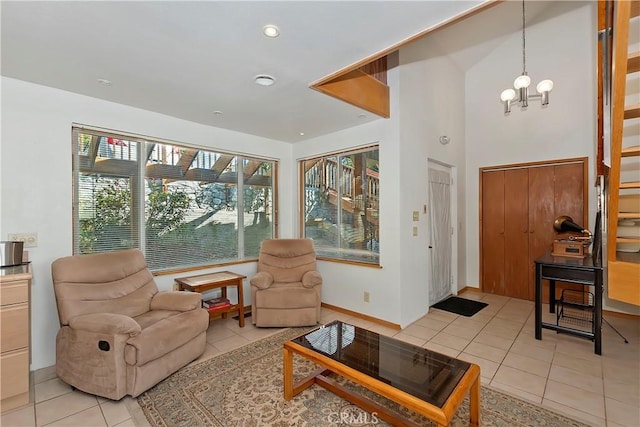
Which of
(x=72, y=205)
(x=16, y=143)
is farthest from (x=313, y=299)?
(x=16, y=143)

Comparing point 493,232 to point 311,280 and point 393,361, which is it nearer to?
point 311,280

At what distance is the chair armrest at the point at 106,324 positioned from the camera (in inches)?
82.6

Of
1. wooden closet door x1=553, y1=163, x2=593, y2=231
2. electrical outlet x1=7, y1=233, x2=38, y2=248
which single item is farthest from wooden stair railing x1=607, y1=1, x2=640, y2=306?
electrical outlet x1=7, y1=233, x2=38, y2=248

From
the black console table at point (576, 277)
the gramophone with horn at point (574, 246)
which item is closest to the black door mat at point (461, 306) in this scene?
the black console table at point (576, 277)

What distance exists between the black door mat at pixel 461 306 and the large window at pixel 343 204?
1353mm

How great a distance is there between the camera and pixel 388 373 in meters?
1.79

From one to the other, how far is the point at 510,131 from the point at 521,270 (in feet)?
7.15

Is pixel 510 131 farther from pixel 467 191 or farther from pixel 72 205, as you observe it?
pixel 72 205

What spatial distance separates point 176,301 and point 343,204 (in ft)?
7.73

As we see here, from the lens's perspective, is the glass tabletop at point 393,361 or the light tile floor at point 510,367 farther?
the light tile floor at point 510,367

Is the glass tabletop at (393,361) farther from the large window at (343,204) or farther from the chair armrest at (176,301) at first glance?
the large window at (343,204)

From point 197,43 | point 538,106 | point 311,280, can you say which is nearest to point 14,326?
point 197,43

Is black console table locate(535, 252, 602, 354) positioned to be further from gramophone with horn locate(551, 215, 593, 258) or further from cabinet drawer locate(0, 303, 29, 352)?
cabinet drawer locate(0, 303, 29, 352)

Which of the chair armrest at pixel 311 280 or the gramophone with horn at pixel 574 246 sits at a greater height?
the gramophone with horn at pixel 574 246
